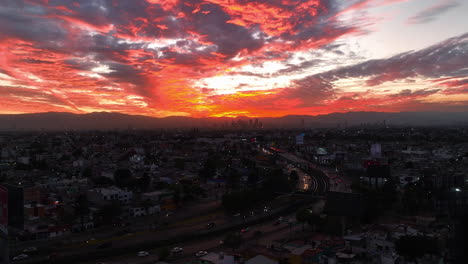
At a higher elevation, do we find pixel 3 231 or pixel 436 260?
pixel 3 231

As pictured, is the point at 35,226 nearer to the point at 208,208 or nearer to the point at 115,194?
the point at 115,194

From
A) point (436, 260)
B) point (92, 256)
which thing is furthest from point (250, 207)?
point (436, 260)

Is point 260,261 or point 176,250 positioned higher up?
point 260,261

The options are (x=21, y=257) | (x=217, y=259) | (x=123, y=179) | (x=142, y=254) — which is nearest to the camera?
(x=217, y=259)

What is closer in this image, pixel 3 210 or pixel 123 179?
pixel 3 210

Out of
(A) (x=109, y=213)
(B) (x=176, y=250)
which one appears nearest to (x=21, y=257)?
(A) (x=109, y=213)

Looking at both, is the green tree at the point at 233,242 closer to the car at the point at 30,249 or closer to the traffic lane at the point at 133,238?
the traffic lane at the point at 133,238

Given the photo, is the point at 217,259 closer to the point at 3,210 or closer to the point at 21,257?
the point at 3,210

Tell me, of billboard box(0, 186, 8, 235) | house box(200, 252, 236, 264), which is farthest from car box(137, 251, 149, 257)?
billboard box(0, 186, 8, 235)
